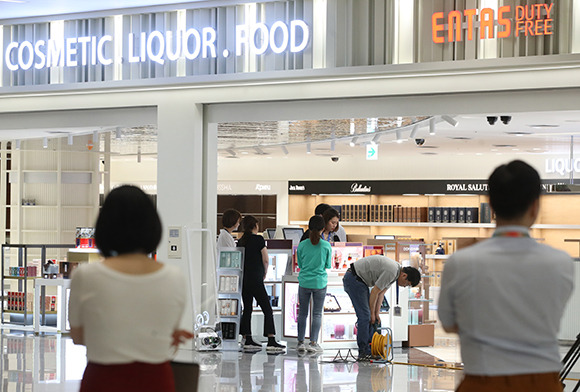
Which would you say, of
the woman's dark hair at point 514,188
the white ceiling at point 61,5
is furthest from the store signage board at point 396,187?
the woman's dark hair at point 514,188

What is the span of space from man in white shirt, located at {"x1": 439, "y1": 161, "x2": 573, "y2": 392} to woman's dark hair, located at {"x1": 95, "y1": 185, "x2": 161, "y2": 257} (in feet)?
3.19

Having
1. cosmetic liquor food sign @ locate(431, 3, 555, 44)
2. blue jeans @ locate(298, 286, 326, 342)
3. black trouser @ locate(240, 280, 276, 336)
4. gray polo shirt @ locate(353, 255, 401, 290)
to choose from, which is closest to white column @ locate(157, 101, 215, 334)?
black trouser @ locate(240, 280, 276, 336)

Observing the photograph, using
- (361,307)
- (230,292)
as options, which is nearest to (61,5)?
(230,292)

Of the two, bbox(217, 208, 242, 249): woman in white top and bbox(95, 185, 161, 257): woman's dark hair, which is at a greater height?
bbox(95, 185, 161, 257): woman's dark hair

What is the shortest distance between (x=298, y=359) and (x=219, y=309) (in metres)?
1.24

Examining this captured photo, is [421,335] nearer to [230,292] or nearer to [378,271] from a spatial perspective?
[378,271]

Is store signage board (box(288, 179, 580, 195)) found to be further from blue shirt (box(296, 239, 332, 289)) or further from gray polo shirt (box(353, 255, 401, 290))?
gray polo shirt (box(353, 255, 401, 290))

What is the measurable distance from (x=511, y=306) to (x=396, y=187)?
1666 cm

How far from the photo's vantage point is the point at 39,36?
10.2 m

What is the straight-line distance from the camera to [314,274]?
30.2 feet

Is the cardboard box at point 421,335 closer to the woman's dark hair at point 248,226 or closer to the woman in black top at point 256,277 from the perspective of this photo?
the woman in black top at point 256,277

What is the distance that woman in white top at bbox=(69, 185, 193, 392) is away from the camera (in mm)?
2672

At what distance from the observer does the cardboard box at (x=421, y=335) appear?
10.0 metres

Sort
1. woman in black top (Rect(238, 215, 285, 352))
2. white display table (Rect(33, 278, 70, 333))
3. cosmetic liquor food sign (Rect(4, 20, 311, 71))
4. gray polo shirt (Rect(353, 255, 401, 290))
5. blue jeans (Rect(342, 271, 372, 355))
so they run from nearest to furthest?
gray polo shirt (Rect(353, 255, 401, 290)) → blue jeans (Rect(342, 271, 372, 355)) → cosmetic liquor food sign (Rect(4, 20, 311, 71)) → woman in black top (Rect(238, 215, 285, 352)) → white display table (Rect(33, 278, 70, 333))
